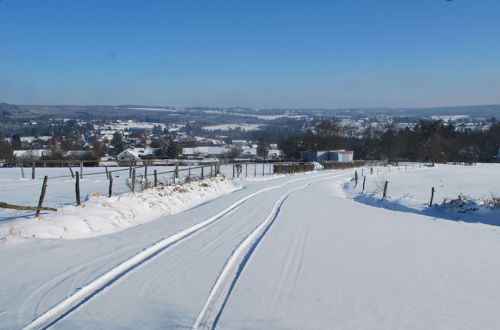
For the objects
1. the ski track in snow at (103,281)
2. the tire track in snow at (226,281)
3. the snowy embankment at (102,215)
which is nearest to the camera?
the ski track in snow at (103,281)

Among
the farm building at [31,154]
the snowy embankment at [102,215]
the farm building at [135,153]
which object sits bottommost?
the farm building at [135,153]

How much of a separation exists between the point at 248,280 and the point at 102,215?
597 centimetres

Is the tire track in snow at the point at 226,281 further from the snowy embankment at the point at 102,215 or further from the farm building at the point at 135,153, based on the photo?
the farm building at the point at 135,153

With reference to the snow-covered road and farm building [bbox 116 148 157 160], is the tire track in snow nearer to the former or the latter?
the snow-covered road

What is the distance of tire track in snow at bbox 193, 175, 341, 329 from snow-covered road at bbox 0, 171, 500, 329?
0.08 feet

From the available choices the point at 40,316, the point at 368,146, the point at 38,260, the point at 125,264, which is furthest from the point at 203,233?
the point at 368,146

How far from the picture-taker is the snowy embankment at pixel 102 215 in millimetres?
9344

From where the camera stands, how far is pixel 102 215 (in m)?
11.2

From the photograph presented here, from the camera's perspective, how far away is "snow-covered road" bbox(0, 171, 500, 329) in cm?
526

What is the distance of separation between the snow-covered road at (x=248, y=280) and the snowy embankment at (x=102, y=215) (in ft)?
1.98

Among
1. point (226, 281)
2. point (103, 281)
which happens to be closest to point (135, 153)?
point (103, 281)

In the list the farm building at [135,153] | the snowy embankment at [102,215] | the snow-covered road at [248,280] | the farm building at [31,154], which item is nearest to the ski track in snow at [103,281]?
the snow-covered road at [248,280]

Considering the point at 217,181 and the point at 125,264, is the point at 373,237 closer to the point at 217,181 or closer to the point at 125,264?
the point at 125,264

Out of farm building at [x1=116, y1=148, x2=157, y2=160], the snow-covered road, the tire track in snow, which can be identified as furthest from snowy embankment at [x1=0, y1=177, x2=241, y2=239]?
farm building at [x1=116, y1=148, x2=157, y2=160]
